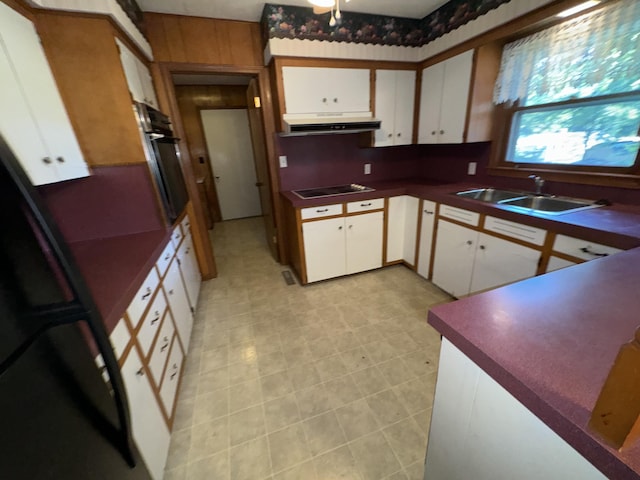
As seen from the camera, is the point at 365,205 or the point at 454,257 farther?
the point at 365,205

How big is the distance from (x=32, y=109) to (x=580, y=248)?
112 inches

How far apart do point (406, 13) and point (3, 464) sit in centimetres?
344

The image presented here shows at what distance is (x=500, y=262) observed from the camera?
1.87m

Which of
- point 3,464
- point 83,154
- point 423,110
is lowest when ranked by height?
point 3,464

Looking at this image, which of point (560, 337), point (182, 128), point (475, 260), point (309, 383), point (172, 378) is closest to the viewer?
point (560, 337)

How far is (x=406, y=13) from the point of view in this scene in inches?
96.5

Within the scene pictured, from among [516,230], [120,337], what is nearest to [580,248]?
[516,230]

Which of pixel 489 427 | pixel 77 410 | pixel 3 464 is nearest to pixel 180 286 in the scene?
pixel 77 410

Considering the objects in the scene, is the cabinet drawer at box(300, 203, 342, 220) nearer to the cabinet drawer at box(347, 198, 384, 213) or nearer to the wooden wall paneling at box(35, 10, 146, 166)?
the cabinet drawer at box(347, 198, 384, 213)

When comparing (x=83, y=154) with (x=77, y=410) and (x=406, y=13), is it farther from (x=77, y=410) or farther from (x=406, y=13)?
(x=406, y=13)

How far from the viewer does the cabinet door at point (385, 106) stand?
8.58ft

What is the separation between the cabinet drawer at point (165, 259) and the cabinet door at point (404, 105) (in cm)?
239

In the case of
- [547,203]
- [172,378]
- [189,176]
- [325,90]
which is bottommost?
[172,378]

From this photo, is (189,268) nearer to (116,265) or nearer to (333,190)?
(116,265)
